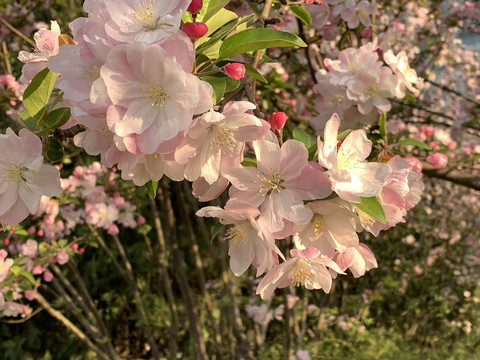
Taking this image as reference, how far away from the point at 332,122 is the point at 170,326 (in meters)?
3.30

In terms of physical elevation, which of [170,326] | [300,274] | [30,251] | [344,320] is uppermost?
[300,274]

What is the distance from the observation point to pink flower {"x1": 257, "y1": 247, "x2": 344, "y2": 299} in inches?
28.1

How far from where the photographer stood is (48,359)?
4758mm

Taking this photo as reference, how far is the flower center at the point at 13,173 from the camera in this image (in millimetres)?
708

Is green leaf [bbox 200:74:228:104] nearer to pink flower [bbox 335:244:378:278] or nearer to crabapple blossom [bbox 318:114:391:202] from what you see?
crabapple blossom [bbox 318:114:391:202]

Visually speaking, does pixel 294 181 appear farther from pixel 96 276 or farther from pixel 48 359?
pixel 48 359

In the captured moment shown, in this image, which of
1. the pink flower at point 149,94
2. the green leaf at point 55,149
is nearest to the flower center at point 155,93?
the pink flower at point 149,94

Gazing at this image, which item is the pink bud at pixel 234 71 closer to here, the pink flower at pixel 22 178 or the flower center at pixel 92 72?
the flower center at pixel 92 72

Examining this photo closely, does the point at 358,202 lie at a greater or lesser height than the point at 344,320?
greater

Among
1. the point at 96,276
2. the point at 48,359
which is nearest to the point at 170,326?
the point at 96,276

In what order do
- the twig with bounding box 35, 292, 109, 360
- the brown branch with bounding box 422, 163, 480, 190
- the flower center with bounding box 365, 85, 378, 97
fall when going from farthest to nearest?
1. the twig with bounding box 35, 292, 109, 360
2. the brown branch with bounding box 422, 163, 480, 190
3. the flower center with bounding box 365, 85, 378, 97

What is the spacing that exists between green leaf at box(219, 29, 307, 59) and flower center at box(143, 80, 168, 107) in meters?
0.11

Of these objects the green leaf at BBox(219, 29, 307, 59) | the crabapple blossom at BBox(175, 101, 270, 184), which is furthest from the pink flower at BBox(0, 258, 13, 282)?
the green leaf at BBox(219, 29, 307, 59)

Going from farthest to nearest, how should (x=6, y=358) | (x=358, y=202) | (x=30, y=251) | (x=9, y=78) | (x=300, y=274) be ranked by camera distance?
1. (x=6, y=358)
2. (x=9, y=78)
3. (x=30, y=251)
4. (x=300, y=274)
5. (x=358, y=202)
